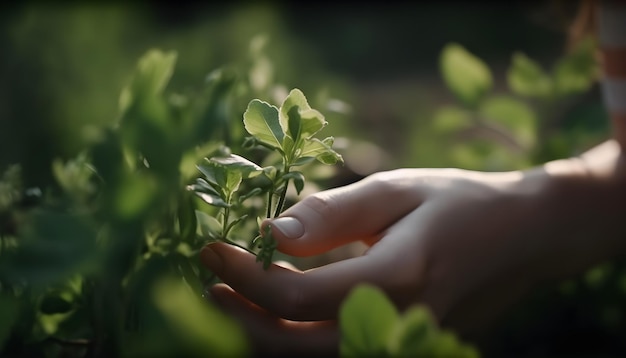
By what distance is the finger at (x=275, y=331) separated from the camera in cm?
54

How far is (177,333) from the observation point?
275mm

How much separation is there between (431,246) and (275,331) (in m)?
0.16

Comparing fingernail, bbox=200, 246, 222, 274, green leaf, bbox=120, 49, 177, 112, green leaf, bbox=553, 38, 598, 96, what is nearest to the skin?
fingernail, bbox=200, 246, 222, 274

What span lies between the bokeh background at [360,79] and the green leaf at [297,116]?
0.21m

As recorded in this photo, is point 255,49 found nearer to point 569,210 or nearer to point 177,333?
point 569,210

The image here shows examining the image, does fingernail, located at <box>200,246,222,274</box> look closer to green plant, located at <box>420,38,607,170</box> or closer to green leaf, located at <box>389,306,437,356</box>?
green leaf, located at <box>389,306,437,356</box>

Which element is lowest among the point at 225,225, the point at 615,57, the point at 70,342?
the point at 70,342

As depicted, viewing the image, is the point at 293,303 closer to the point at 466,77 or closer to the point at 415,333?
the point at 415,333

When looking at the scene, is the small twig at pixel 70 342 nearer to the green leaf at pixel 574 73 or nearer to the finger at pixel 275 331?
the finger at pixel 275 331

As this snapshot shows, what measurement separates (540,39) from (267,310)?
3.11 metres

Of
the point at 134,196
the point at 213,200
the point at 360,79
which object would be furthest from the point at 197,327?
the point at 360,79

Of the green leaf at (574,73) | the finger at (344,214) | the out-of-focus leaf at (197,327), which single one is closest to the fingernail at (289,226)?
the finger at (344,214)

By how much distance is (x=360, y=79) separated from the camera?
331 centimetres

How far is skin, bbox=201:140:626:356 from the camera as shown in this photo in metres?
0.54
